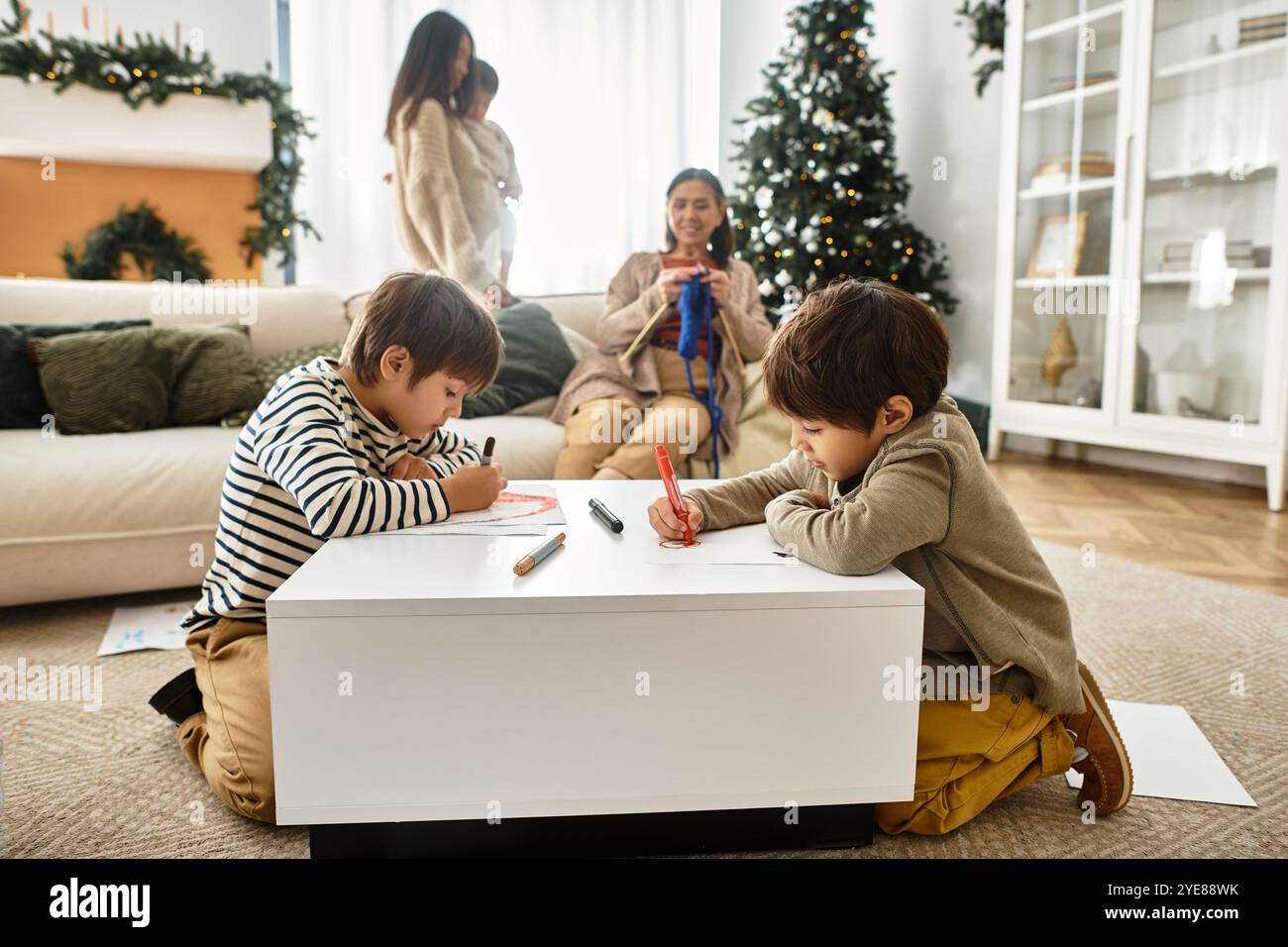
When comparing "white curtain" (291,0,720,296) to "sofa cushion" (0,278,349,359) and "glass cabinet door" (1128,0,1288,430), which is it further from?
"glass cabinet door" (1128,0,1288,430)

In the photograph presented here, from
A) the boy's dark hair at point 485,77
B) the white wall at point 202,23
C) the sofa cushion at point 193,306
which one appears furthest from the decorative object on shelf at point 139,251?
the boy's dark hair at point 485,77

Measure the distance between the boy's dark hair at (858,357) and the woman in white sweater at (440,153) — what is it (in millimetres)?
1839

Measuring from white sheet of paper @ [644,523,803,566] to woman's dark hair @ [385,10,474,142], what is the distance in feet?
6.81

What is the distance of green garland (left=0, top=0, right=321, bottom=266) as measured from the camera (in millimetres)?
3328

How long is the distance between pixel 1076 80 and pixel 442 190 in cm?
240

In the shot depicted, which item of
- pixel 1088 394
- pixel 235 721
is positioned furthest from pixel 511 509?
pixel 1088 394

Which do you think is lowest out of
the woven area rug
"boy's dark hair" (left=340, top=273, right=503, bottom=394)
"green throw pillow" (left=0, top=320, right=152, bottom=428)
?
the woven area rug

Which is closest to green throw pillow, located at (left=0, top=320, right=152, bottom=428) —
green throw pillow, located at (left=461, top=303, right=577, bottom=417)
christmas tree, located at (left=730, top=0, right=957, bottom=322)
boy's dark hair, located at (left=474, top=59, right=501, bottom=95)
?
green throw pillow, located at (left=461, top=303, right=577, bottom=417)

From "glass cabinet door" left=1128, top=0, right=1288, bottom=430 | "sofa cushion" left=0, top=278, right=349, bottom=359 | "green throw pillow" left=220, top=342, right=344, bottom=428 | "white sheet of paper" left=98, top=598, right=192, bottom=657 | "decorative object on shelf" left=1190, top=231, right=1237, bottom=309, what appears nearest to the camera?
"white sheet of paper" left=98, top=598, right=192, bottom=657

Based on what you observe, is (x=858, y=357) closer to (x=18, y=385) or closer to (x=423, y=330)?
(x=423, y=330)

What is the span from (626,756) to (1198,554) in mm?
2082

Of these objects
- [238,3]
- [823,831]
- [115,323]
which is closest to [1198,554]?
[823,831]

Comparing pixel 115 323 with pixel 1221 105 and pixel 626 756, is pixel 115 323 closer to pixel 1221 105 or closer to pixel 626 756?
pixel 626 756

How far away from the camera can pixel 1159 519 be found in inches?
112
